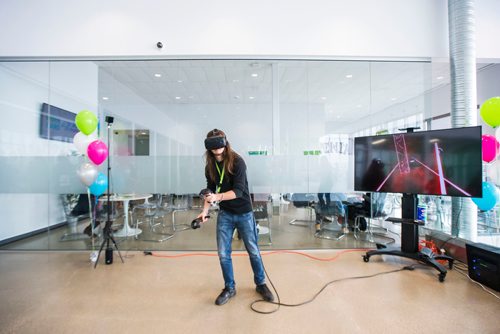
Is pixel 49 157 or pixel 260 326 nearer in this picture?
pixel 260 326

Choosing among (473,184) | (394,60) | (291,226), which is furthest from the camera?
(291,226)

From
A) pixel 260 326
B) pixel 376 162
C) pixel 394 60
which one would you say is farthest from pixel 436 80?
pixel 260 326

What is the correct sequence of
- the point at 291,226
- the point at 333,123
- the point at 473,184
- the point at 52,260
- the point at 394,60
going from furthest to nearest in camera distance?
the point at 291,226 → the point at 333,123 → the point at 394,60 → the point at 52,260 → the point at 473,184

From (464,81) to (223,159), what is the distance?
11.4 feet

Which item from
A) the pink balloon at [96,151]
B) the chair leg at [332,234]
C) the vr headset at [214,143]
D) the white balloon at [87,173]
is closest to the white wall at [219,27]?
the pink balloon at [96,151]

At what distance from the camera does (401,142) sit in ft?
9.19

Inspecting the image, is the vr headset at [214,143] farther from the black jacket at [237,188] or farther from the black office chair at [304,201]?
the black office chair at [304,201]

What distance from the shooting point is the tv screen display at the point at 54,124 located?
377cm

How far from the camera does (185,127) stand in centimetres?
364

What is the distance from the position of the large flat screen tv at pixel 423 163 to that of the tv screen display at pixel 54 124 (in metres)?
4.70

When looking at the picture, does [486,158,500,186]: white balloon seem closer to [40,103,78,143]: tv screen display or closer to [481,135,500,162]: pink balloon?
[481,135,500,162]: pink balloon

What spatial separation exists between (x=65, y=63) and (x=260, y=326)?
452cm

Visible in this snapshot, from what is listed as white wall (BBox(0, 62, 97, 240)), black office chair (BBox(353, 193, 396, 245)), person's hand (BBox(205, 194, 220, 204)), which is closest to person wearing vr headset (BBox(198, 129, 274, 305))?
person's hand (BBox(205, 194, 220, 204))

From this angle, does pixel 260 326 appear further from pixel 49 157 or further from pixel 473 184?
pixel 49 157
